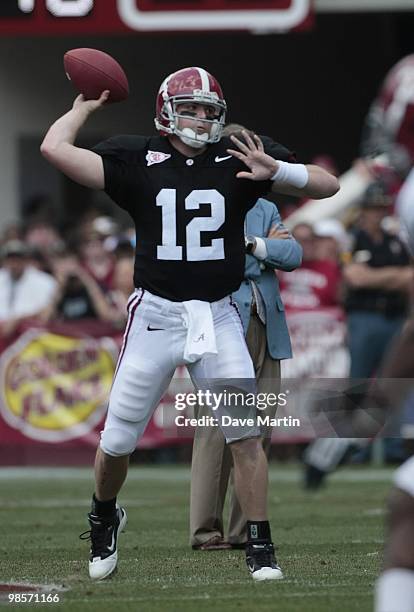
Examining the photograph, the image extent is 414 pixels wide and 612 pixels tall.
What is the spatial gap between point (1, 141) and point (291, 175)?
14.2m

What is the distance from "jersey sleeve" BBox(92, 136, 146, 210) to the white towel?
19.3 inches

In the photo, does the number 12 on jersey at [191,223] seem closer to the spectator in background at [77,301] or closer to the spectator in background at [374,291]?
the spectator in background at [374,291]

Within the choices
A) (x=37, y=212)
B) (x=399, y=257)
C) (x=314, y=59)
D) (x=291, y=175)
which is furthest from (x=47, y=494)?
(x=314, y=59)

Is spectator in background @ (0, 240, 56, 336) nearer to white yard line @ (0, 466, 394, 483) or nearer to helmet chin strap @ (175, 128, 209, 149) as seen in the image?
white yard line @ (0, 466, 394, 483)

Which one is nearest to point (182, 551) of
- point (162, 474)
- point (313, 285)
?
point (162, 474)

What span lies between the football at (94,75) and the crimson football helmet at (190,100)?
20cm

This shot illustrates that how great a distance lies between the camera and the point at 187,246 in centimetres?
594

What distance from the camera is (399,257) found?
1159cm

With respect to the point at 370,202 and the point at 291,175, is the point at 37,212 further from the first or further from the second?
the point at 291,175

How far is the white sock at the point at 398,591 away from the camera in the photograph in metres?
3.94

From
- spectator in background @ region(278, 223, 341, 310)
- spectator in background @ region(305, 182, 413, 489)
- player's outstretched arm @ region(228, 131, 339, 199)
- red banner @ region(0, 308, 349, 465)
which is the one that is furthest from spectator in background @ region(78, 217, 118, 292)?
player's outstretched arm @ region(228, 131, 339, 199)

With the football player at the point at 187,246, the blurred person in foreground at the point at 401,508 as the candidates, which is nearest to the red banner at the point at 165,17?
the football player at the point at 187,246

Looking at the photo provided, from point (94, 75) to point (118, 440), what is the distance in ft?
4.71

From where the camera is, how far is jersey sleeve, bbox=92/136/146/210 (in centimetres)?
593
